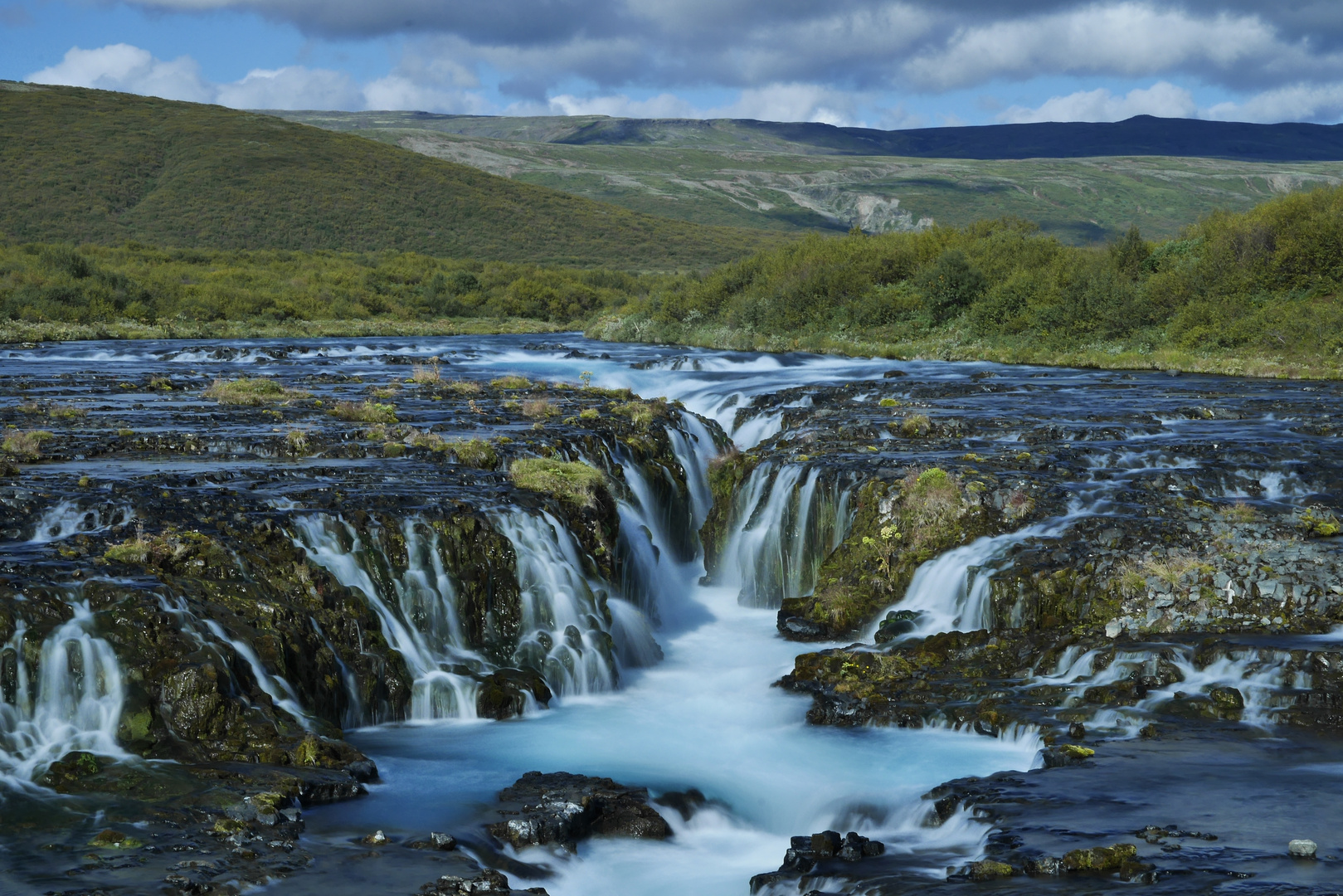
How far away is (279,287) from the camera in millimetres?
79000

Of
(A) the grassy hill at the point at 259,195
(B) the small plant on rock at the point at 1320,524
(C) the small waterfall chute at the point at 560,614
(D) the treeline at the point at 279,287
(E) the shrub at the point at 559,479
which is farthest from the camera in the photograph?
(A) the grassy hill at the point at 259,195

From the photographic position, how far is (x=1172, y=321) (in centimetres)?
4144

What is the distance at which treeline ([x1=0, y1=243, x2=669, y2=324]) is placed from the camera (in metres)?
62.5

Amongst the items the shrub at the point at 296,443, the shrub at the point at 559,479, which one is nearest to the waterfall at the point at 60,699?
the shrub at the point at 559,479

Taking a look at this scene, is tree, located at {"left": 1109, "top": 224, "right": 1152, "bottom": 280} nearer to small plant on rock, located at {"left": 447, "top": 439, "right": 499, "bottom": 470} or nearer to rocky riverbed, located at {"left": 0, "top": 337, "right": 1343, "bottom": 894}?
rocky riverbed, located at {"left": 0, "top": 337, "right": 1343, "bottom": 894}

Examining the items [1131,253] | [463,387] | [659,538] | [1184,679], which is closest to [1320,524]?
[1184,679]

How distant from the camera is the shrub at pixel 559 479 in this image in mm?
17969

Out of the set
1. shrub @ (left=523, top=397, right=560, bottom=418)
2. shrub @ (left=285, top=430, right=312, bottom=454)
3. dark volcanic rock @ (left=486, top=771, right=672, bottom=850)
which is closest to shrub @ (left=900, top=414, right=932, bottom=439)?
shrub @ (left=523, top=397, right=560, bottom=418)

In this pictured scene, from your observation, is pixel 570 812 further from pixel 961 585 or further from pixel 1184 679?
pixel 961 585

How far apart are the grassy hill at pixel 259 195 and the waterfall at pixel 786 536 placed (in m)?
93.0

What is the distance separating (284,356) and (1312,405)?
34.4 m

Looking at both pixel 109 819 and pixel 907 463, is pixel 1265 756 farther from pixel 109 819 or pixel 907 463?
pixel 109 819

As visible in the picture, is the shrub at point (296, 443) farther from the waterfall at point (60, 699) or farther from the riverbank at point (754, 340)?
the riverbank at point (754, 340)

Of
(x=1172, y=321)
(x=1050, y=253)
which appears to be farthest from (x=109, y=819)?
(x=1050, y=253)
